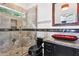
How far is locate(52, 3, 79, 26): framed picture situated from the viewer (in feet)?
6.63

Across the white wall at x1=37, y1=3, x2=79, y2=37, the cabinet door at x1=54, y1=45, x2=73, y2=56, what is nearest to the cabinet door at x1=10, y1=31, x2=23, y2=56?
the white wall at x1=37, y1=3, x2=79, y2=37

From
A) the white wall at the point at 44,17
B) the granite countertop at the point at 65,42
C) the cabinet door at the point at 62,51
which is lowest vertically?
the cabinet door at the point at 62,51

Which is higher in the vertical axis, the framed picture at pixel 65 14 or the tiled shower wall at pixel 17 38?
the framed picture at pixel 65 14

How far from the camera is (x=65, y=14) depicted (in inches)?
80.9

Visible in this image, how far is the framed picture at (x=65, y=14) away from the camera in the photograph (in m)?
2.02

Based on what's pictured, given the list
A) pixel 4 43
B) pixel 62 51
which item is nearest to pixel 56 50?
pixel 62 51

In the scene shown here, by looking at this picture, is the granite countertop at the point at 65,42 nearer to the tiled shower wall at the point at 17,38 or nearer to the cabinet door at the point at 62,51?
the cabinet door at the point at 62,51

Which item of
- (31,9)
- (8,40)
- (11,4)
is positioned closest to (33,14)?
(31,9)

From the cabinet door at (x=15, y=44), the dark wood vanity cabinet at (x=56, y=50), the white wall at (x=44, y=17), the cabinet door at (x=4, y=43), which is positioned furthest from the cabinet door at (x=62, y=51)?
the cabinet door at (x=4, y=43)

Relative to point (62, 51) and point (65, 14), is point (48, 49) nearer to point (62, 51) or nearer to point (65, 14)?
point (62, 51)

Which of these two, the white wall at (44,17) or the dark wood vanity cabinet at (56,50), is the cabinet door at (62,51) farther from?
the white wall at (44,17)

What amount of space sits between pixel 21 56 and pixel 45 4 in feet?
2.24

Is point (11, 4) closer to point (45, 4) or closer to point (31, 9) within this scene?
point (31, 9)

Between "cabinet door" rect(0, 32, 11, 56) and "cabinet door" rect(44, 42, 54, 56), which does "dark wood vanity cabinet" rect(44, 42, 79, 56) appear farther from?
"cabinet door" rect(0, 32, 11, 56)
